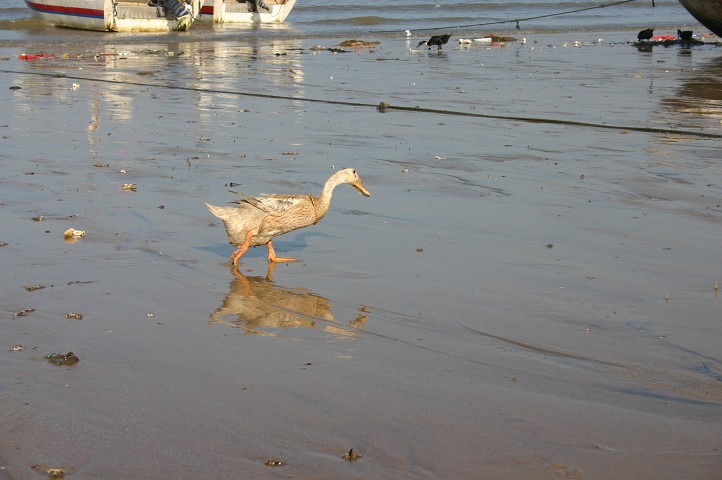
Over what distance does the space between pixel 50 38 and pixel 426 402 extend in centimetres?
2979

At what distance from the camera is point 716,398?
512 centimetres

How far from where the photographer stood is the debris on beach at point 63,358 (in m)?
5.51

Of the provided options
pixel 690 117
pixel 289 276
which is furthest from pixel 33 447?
pixel 690 117

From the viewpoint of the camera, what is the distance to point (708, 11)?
2412 centimetres

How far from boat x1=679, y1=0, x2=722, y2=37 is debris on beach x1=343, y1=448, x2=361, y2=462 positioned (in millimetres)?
21073

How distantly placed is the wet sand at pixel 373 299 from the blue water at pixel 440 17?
21.0 m

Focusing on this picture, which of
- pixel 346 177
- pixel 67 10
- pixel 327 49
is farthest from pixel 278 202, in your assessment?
pixel 67 10

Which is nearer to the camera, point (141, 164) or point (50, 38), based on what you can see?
point (141, 164)

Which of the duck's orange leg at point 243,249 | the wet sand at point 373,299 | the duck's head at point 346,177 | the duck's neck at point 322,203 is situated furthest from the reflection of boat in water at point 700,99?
the duck's orange leg at point 243,249

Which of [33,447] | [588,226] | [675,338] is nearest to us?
[33,447]

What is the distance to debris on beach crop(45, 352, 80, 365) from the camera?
5512 millimetres

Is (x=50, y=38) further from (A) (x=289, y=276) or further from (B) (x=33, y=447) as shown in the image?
(B) (x=33, y=447)

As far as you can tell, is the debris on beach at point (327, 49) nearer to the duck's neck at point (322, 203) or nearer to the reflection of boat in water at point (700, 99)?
the reflection of boat in water at point (700, 99)

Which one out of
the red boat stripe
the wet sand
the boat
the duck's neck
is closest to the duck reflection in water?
the wet sand
